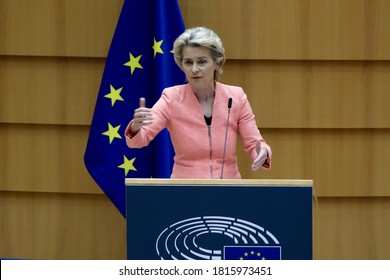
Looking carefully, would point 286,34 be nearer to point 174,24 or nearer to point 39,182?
point 174,24

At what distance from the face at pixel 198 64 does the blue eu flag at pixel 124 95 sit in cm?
97

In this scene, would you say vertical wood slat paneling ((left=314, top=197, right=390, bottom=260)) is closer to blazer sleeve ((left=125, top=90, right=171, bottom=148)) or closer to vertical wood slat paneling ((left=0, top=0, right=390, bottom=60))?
vertical wood slat paneling ((left=0, top=0, right=390, bottom=60))

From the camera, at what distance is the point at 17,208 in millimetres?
4797

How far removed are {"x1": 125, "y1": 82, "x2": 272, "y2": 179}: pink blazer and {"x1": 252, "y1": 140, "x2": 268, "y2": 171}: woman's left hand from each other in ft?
0.36

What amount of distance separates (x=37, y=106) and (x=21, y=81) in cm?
18

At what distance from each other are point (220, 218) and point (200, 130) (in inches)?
25.5

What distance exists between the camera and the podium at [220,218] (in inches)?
109

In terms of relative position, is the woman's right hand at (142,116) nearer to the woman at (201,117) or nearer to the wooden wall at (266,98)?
the woman at (201,117)

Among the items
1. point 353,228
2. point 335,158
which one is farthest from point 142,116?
point 353,228

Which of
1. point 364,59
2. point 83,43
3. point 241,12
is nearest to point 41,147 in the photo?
point 83,43

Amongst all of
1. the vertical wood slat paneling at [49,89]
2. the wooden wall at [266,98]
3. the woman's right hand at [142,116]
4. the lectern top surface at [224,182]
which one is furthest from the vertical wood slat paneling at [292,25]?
the lectern top surface at [224,182]

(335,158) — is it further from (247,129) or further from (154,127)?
(154,127)

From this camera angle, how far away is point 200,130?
3307mm

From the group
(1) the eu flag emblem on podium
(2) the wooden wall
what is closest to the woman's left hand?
(1) the eu flag emblem on podium
